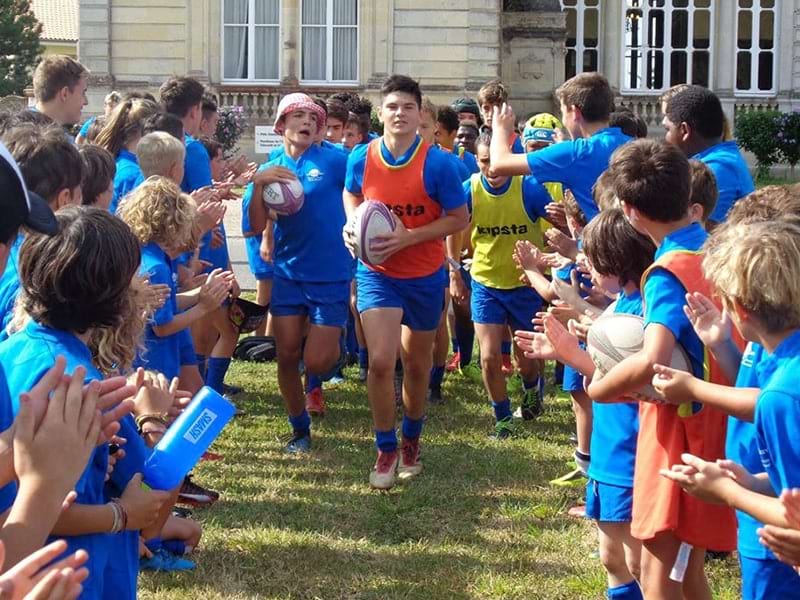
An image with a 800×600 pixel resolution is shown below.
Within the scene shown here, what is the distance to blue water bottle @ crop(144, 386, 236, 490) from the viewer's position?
3.37 m

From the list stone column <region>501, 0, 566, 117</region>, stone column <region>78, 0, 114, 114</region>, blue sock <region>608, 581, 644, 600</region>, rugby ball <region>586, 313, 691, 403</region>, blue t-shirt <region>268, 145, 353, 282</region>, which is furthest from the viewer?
stone column <region>501, 0, 566, 117</region>

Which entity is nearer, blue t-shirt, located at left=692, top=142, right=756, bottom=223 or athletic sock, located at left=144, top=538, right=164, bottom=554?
athletic sock, located at left=144, top=538, right=164, bottom=554

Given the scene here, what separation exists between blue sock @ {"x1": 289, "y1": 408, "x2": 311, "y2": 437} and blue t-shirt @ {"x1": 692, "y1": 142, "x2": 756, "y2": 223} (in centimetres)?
290

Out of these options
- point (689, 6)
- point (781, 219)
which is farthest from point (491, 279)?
point (689, 6)

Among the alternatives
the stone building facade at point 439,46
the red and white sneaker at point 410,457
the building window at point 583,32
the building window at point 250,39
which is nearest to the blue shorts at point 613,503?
the red and white sneaker at point 410,457

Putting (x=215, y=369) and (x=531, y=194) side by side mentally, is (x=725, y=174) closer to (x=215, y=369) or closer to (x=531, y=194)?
(x=531, y=194)

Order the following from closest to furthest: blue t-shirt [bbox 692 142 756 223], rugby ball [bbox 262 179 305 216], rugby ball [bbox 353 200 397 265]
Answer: blue t-shirt [bbox 692 142 756 223] < rugby ball [bbox 353 200 397 265] < rugby ball [bbox 262 179 305 216]

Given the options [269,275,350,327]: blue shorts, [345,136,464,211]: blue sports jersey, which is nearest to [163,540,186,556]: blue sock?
[269,275,350,327]: blue shorts

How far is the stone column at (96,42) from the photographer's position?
27.2m

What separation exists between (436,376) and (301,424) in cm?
174

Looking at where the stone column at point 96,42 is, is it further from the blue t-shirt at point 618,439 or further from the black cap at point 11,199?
the black cap at point 11,199

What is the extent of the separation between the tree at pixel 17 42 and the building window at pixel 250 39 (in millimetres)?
22525

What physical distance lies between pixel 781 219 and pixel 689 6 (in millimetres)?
28776

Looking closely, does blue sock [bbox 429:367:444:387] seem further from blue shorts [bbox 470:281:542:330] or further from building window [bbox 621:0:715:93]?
building window [bbox 621:0:715:93]
